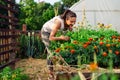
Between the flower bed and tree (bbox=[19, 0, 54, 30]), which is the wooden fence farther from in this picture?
tree (bbox=[19, 0, 54, 30])

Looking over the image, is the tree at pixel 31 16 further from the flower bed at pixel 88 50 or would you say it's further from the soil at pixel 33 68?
the flower bed at pixel 88 50

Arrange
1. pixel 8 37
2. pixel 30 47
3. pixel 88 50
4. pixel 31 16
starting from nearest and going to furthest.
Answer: pixel 88 50 < pixel 8 37 < pixel 30 47 < pixel 31 16

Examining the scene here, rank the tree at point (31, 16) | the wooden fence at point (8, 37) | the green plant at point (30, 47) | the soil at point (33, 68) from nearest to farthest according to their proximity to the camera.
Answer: the soil at point (33, 68) < the wooden fence at point (8, 37) < the green plant at point (30, 47) < the tree at point (31, 16)

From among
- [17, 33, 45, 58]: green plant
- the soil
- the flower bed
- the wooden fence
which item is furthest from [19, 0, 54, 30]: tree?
the flower bed

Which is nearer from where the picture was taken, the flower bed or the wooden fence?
the flower bed

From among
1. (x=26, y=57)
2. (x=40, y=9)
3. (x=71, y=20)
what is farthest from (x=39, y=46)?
(x=40, y=9)

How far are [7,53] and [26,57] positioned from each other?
6955 millimetres

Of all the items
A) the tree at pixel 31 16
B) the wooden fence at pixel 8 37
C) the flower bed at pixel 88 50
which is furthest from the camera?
Result: the tree at pixel 31 16

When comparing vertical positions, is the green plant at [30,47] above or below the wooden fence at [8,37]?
below

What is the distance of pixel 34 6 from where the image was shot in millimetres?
41031

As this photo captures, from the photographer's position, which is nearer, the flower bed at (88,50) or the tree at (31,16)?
the flower bed at (88,50)

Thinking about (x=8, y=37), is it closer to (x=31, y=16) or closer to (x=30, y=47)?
(x=30, y=47)

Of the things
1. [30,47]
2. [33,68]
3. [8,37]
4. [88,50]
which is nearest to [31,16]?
[30,47]

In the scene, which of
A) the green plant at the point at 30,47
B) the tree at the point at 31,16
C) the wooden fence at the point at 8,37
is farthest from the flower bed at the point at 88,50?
the tree at the point at 31,16
